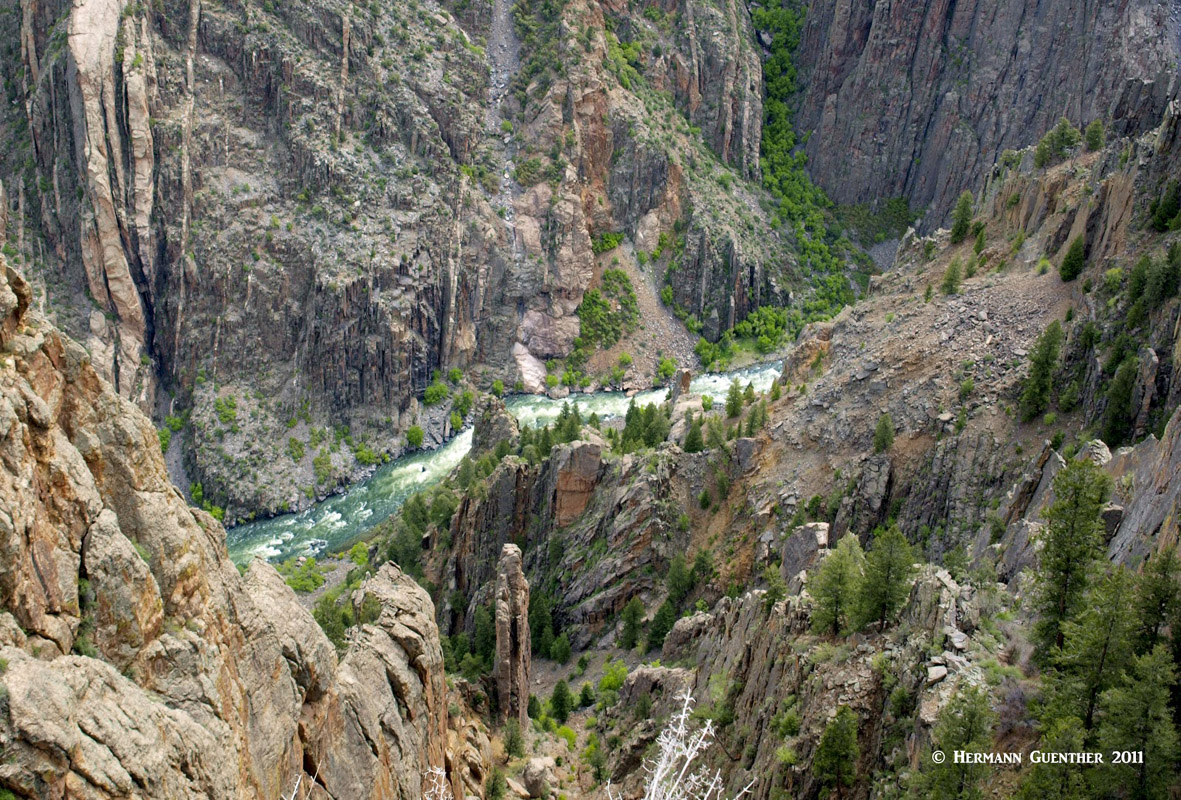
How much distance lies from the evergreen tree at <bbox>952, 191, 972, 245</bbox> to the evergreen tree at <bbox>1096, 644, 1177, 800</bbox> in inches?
2421

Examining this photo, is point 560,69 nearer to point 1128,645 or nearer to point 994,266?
point 994,266

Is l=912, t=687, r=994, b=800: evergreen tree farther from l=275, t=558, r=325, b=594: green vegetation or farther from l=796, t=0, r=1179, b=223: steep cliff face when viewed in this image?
l=796, t=0, r=1179, b=223: steep cliff face

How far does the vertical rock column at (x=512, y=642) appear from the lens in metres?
52.6

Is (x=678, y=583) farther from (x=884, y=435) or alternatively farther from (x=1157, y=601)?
(x=1157, y=601)

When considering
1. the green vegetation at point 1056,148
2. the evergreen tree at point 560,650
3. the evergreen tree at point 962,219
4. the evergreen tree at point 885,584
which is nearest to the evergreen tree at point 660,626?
the evergreen tree at point 560,650

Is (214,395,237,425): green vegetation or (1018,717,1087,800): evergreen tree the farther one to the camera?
(214,395,237,425): green vegetation

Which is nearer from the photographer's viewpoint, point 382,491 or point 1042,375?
point 1042,375

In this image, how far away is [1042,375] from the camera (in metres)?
56.5

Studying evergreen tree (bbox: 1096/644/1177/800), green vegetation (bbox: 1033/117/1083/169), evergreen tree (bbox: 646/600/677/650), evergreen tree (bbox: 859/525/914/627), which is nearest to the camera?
evergreen tree (bbox: 1096/644/1177/800)

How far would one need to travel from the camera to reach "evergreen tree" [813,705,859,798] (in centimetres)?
2950

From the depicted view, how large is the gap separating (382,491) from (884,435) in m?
75.8

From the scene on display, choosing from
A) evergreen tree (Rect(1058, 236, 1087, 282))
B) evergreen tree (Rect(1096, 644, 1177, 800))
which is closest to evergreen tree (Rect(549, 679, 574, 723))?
evergreen tree (Rect(1096, 644, 1177, 800))

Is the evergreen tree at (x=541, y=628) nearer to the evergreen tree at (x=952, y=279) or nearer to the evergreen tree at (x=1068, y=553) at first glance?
the evergreen tree at (x=952, y=279)

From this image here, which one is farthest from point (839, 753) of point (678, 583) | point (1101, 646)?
point (678, 583)
